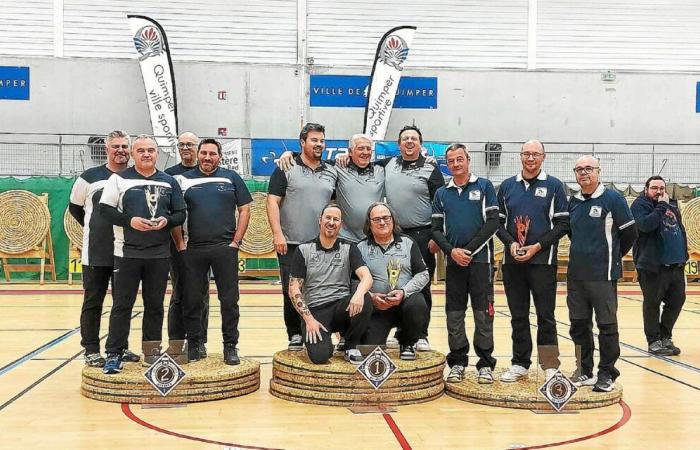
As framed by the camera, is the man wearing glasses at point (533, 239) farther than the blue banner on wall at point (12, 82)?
No

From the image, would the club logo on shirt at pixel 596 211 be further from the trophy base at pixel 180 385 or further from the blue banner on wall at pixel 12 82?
the blue banner on wall at pixel 12 82

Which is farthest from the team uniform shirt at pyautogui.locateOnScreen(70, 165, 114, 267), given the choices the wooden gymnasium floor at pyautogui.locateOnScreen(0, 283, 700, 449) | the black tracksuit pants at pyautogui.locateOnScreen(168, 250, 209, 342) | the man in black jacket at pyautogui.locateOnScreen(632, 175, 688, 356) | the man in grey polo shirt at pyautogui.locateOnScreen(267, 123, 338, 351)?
the man in black jacket at pyautogui.locateOnScreen(632, 175, 688, 356)

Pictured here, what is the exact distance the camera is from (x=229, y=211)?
19.1ft

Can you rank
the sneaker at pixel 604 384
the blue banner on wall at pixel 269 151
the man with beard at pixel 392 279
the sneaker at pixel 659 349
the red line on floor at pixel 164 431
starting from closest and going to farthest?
1. the red line on floor at pixel 164 431
2. the sneaker at pixel 604 384
3. the man with beard at pixel 392 279
4. the sneaker at pixel 659 349
5. the blue banner on wall at pixel 269 151

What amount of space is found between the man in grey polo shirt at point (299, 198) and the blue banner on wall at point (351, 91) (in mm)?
12419

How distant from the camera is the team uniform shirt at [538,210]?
5402 millimetres

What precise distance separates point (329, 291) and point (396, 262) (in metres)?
0.53

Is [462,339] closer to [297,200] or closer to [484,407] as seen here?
[484,407]

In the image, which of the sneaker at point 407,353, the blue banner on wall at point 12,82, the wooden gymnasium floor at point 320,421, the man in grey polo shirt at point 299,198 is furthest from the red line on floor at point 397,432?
the blue banner on wall at point 12,82

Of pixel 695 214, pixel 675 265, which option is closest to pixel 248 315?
pixel 675 265

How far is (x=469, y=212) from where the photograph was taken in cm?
548

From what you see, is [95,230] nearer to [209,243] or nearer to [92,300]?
[92,300]

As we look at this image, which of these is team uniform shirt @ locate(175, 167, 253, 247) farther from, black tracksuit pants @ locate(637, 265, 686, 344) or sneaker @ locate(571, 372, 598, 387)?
black tracksuit pants @ locate(637, 265, 686, 344)

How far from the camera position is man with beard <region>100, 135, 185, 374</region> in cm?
536
